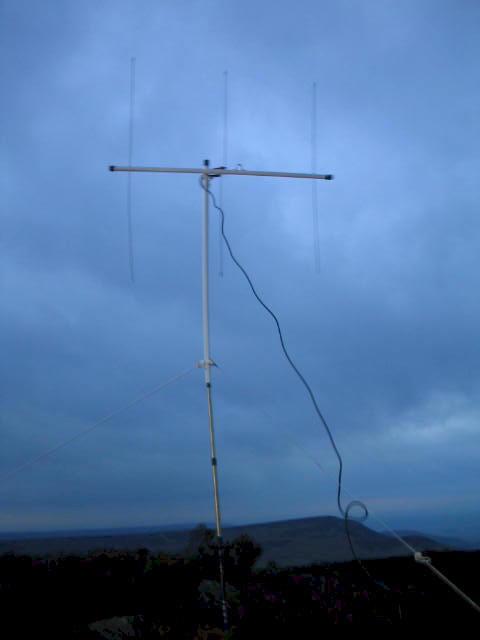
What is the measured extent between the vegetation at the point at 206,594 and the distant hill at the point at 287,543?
63 centimetres

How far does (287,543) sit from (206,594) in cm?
536

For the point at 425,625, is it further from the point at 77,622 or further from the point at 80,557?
the point at 80,557

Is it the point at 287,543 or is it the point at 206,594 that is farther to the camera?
the point at 287,543

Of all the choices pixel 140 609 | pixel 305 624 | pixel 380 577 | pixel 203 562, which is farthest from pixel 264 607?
pixel 380 577

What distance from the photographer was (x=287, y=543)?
43.9ft

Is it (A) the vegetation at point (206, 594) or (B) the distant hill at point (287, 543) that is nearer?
(A) the vegetation at point (206, 594)

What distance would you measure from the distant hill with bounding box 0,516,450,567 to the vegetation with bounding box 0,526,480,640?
0.63m

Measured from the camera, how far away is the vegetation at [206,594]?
682 centimetres

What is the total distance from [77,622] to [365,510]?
11.1 feet

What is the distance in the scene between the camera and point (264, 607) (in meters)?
7.02

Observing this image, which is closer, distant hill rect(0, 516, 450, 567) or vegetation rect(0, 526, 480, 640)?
vegetation rect(0, 526, 480, 640)

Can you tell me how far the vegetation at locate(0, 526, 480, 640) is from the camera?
268 inches

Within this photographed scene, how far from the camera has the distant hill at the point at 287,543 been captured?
10.7 meters

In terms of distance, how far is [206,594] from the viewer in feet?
27.1
